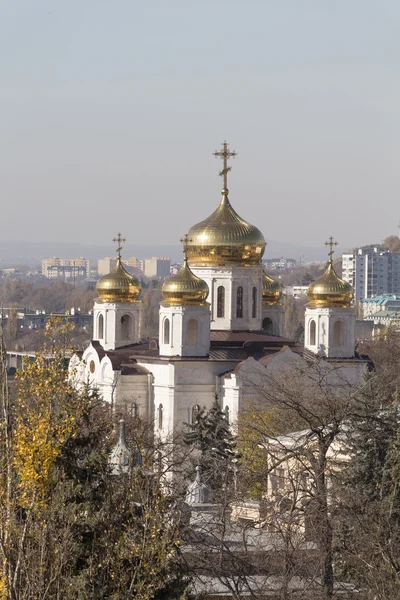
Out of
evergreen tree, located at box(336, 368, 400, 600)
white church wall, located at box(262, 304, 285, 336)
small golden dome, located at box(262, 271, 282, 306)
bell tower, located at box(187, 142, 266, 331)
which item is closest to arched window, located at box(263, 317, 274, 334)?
white church wall, located at box(262, 304, 285, 336)

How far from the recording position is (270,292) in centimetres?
4634

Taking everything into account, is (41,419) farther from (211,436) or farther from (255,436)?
(211,436)

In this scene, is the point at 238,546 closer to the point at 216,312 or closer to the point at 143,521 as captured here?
the point at 143,521

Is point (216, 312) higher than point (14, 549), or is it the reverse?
point (216, 312)

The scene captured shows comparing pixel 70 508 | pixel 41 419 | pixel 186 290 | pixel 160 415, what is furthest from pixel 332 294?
pixel 41 419

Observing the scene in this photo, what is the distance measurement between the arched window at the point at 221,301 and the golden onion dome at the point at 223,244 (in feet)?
1.98

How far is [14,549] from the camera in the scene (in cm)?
1617

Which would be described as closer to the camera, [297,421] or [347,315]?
[297,421]

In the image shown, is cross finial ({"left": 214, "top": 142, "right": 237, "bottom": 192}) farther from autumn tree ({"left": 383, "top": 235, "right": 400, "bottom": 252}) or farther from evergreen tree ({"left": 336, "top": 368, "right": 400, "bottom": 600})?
autumn tree ({"left": 383, "top": 235, "right": 400, "bottom": 252})

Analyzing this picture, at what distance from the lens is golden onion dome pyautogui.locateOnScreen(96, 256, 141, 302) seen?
45281 mm

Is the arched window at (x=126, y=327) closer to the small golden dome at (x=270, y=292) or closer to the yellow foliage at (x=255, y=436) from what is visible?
the small golden dome at (x=270, y=292)

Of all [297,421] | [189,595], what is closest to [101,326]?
[297,421]

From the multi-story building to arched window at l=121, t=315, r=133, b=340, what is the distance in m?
109

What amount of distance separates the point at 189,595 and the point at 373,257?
455ft
